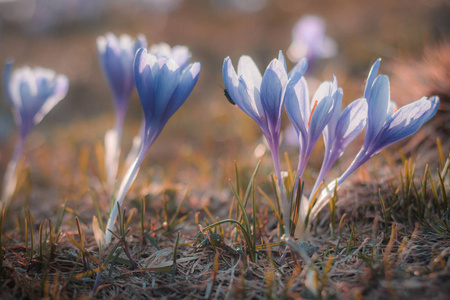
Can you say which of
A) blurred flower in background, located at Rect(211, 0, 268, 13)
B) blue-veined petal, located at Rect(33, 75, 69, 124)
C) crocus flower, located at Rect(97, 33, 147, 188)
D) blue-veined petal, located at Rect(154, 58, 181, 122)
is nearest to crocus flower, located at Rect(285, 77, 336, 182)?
blue-veined petal, located at Rect(154, 58, 181, 122)

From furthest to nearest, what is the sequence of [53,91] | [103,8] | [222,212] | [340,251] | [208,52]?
[103,8], [208,52], [53,91], [222,212], [340,251]

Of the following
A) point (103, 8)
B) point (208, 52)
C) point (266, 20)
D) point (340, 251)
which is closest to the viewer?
point (340, 251)

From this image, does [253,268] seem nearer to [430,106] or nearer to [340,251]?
[340,251]

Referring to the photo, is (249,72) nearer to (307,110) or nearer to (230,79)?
(230,79)

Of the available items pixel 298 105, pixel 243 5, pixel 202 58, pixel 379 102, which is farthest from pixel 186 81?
pixel 243 5

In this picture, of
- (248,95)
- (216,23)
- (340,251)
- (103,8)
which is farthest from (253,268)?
(103,8)

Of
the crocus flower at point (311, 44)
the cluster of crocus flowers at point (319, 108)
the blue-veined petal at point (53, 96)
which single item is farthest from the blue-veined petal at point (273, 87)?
the crocus flower at point (311, 44)

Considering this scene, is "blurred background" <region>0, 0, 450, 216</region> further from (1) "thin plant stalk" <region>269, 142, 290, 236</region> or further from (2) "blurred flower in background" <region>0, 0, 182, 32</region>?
(1) "thin plant stalk" <region>269, 142, 290, 236</region>

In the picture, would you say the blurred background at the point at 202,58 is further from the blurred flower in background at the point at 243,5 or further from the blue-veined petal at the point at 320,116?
the blue-veined petal at the point at 320,116
